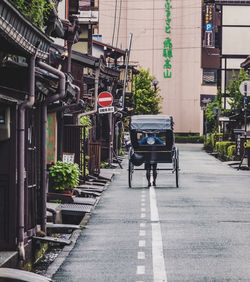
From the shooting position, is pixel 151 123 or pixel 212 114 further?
pixel 212 114

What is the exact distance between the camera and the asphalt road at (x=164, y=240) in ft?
38.1

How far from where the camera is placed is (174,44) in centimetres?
9400

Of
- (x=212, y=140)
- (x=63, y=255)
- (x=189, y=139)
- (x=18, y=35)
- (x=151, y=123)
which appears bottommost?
(x=189, y=139)

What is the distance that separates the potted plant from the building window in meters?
73.4

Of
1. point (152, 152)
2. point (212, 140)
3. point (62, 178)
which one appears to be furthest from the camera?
point (212, 140)

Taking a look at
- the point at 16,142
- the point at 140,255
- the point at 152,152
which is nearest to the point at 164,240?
the point at 140,255

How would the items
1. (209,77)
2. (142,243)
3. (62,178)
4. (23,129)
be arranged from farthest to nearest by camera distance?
(209,77)
(62,178)
(142,243)
(23,129)

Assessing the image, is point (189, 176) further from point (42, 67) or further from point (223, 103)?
point (223, 103)

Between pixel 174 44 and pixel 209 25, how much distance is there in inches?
170

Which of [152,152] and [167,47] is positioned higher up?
[167,47]

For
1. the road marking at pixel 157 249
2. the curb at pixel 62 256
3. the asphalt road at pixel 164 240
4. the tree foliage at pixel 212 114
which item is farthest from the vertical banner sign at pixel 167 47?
the curb at pixel 62 256

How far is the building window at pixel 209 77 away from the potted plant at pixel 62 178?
7335 cm

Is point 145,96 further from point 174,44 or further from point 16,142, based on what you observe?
point 16,142

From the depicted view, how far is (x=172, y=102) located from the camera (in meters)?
95.2
